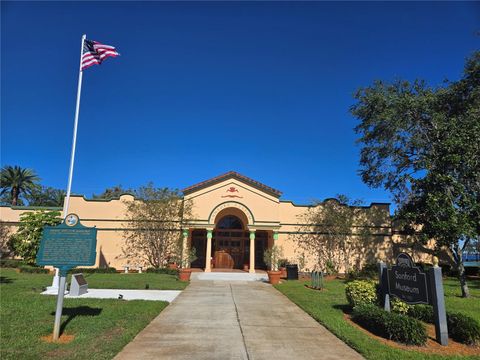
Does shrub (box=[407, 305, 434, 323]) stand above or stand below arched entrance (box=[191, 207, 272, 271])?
below

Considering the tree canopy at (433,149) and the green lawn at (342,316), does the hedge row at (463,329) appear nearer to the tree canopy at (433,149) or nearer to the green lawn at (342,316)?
the green lawn at (342,316)

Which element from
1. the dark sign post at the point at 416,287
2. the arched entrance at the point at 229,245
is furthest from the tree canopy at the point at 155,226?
the dark sign post at the point at 416,287

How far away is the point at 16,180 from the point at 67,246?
4154 cm

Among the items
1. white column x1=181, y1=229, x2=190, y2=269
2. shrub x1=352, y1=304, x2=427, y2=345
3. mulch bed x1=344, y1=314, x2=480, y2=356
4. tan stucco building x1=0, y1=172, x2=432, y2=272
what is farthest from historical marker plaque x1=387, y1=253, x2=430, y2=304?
tan stucco building x1=0, y1=172, x2=432, y2=272

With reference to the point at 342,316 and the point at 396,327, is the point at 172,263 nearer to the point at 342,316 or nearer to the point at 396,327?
the point at 342,316

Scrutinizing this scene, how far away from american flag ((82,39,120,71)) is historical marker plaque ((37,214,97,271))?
10.2 metres

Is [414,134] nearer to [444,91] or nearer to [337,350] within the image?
[444,91]

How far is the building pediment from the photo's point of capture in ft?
89.3

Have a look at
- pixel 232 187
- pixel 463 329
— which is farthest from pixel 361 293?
pixel 232 187

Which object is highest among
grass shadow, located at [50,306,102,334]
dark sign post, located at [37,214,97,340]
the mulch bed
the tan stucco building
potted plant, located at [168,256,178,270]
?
the tan stucco building

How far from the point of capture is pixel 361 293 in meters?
10.4

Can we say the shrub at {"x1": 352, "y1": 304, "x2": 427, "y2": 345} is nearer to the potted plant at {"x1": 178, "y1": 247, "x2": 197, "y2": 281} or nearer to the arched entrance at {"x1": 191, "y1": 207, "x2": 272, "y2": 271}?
the potted plant at {"x1": 178, "y1": 247, "x2": 197, "y2": 281}

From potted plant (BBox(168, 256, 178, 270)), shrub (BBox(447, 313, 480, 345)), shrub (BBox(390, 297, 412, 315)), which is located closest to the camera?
shrub (BBox(447, 313, 480, 345))

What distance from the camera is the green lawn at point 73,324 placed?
6379 millimetres
